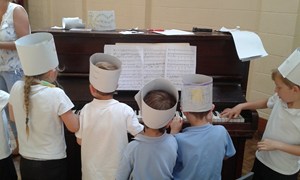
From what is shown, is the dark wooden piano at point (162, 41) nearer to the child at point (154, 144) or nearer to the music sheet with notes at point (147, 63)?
the music sheet with notes at point (147, 63)

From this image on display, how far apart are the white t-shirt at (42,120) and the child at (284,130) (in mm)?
1112

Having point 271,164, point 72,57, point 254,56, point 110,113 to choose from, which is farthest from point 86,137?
point 254,56

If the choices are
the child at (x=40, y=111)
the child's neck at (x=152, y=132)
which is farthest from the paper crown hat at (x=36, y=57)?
the child's neck at (x=152, y=132)

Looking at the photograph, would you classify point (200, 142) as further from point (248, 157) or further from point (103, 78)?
point (248, 157)

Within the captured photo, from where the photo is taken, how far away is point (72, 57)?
2.40 metres

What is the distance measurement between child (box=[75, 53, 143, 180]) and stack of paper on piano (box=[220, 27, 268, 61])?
93 cm

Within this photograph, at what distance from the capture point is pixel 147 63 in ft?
7.47

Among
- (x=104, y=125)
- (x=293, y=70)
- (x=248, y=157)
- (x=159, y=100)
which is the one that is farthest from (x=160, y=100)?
(x=248, y=157)

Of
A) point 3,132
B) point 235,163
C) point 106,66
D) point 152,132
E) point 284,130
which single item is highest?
point 106,66

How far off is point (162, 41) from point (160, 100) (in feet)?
3.03

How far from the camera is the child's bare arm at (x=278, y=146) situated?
5.69 ft

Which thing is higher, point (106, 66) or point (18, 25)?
point (18, 25)

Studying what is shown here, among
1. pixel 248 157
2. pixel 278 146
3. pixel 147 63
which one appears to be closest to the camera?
pixel 278 146

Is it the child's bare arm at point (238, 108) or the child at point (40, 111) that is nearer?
the child at point (40, 111)
